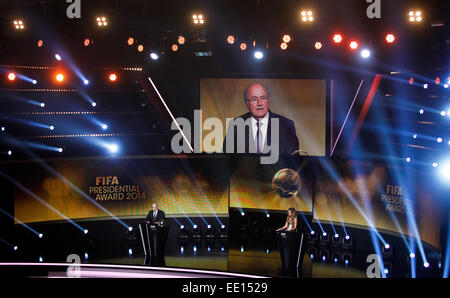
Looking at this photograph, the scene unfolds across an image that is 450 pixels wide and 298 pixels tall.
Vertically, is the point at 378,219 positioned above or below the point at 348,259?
above

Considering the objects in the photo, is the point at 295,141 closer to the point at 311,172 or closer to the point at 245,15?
the point at 311,172

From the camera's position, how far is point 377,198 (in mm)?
8281

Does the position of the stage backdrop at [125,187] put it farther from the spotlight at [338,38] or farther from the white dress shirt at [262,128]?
the spotlight at [338,38]

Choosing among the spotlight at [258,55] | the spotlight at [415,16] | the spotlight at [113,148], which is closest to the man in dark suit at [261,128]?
the spotlight at [258,55]

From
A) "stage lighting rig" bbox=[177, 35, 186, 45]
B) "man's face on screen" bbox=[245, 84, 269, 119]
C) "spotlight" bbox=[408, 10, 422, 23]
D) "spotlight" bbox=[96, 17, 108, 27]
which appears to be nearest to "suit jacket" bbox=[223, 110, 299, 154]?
"man's face on screen" bbox=[245, 84, 269, 119]

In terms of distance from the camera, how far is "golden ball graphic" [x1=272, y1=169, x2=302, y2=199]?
8914 millimetres

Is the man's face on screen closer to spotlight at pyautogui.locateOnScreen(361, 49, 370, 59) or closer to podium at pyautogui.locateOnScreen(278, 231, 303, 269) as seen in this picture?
spotlight at pyautogui.locateOnScreen(361, 49, 370, 59)

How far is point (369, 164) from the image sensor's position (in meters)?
8.35

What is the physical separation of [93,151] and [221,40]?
3.74 meters

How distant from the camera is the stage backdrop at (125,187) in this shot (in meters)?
8.65

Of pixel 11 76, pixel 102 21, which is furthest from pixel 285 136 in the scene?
pixel 11 76

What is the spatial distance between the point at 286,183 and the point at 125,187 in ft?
12.0

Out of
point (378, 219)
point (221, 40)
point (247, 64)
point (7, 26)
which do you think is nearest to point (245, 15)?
Answer: point (221, 40)

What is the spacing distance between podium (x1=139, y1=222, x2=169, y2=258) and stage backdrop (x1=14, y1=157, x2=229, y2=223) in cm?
247
